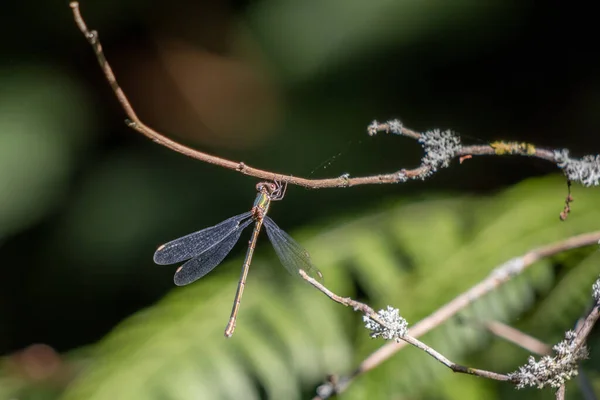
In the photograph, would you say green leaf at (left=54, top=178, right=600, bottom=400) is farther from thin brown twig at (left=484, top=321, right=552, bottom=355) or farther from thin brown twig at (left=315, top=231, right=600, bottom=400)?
thin brown twig at (left=315, top=231, right=600, bottom=400)

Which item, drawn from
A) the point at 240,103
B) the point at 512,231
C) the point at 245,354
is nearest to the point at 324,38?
the point at 240,103

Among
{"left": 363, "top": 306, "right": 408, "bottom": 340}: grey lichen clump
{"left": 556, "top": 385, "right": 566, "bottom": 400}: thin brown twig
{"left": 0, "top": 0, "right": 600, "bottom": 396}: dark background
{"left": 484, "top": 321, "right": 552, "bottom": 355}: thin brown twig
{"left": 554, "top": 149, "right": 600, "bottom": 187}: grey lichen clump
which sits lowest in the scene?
{"left": 556, "top": 385, "right": 566, "bottom": 400}: thin brown twig

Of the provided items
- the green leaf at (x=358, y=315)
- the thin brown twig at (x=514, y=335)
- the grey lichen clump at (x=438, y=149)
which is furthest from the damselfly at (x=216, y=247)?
the grey lichen clump at (x=438, y=149)

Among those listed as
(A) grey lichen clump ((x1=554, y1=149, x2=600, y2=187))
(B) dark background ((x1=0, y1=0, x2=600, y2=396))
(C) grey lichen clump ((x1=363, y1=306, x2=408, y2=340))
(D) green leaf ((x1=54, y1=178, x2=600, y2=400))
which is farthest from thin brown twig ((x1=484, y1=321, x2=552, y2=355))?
(B) dark background ((x1=0, y1=0, x2=600, y2=396))

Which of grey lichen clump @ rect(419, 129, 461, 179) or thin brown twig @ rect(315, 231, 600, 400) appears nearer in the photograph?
grey lichen clump @ rect(419, 129, 461, 179)

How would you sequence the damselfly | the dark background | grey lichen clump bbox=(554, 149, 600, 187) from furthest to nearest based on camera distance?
the dark background → the damselfly → grey lichen clump bbox=(554, 149, 600, 187)

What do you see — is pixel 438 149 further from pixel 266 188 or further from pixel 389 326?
pixel 266 188

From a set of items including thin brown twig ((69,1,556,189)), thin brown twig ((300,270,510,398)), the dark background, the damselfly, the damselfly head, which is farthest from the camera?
the dark background

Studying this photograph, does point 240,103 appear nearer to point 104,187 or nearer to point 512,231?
point 104,187
